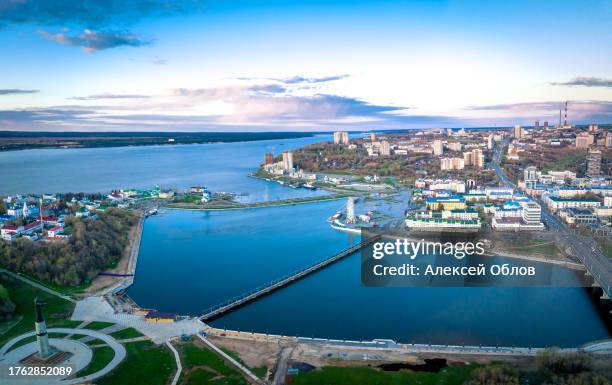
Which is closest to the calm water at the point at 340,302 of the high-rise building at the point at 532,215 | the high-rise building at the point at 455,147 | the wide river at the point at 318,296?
the wide river at the point at 318,296

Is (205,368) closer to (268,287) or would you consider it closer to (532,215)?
(268,287)

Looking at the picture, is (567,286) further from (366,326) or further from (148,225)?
(148,225)

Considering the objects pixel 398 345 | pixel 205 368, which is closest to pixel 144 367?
pixel 205 368

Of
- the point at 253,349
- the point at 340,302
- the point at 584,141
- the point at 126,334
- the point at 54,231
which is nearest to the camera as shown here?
the point at 253,349

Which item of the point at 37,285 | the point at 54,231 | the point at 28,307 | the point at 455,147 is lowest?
the point at 28,307

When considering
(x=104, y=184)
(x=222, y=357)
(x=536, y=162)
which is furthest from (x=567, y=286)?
(x=104, y=184)

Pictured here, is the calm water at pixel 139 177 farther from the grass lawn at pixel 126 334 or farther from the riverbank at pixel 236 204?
the grass lawn at pixel 126 334
